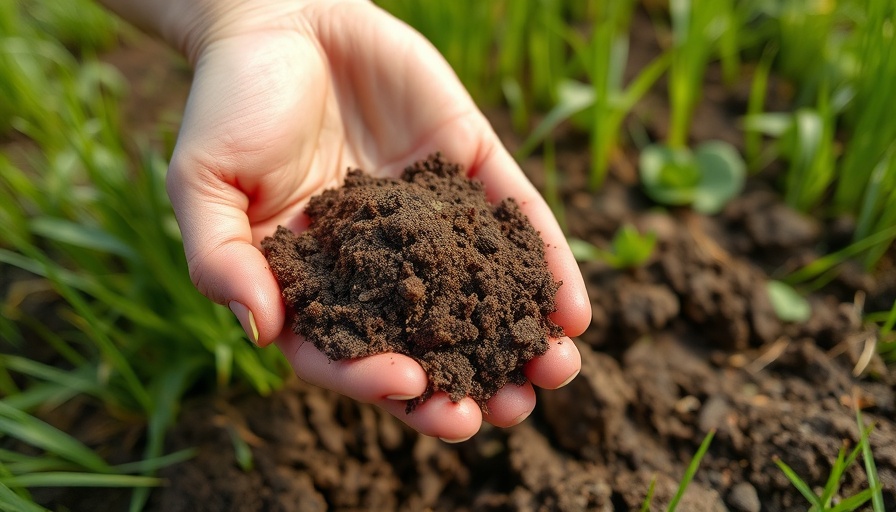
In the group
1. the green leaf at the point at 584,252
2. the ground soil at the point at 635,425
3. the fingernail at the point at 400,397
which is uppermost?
the fingernail at the point at 400,397

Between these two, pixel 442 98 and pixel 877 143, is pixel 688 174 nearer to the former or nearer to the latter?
pixel 877 143

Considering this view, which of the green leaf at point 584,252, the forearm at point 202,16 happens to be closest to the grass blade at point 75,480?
the forearm at point 202,16

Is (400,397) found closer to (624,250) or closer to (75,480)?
(75,480)

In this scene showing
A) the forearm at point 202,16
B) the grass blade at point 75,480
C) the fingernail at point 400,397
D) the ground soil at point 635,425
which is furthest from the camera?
the forearm at point 202,16

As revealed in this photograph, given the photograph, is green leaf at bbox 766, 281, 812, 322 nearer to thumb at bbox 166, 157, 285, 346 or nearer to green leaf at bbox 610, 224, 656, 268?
green leaf at bbox 610, 224, 656, 268

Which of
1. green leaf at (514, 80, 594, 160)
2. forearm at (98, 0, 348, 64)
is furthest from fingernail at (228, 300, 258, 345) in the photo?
green leaf at (514, 80, 594, 160)

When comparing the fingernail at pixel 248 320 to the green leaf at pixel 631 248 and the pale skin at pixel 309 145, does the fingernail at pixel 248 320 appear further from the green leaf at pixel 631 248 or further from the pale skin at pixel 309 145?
the green leaf at pixel 631 248
